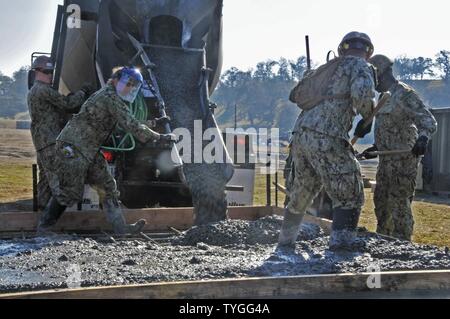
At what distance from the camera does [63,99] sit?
6.49m

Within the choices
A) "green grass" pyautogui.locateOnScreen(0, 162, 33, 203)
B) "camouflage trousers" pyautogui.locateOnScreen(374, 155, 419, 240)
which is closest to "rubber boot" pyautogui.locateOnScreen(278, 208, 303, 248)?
"camouflage trousers" pyautogui.locateOnScreen(374, 155, 419, 240)

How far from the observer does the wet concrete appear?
11.9 feet

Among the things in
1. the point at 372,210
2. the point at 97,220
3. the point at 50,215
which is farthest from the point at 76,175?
the point at 372,210

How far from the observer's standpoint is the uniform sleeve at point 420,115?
18.7ft

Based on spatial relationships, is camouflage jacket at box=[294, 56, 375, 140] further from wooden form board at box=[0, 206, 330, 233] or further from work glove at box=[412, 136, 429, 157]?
wooden form board at box=[0, 206, 330, 233]

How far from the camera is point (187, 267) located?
389 centimetres

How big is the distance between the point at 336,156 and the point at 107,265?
182cm

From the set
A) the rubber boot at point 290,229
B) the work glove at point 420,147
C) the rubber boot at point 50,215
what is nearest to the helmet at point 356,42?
the work glove at point 420,147

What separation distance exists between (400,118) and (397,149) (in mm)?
312

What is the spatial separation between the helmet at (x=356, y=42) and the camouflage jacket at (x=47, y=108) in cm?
309

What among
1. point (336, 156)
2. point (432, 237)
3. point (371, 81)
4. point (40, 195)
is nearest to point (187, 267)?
point (336, 156)

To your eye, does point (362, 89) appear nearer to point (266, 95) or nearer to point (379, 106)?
point (379, 106)
